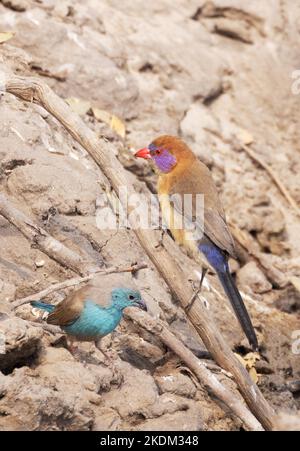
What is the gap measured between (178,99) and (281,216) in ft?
5.01

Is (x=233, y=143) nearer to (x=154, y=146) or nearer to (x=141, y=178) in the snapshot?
(x=141, y=178)

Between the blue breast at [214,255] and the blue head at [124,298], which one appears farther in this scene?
the blue breast at [214,255]

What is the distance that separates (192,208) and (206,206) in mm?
113

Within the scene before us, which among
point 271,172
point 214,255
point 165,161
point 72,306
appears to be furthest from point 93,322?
point 271,172

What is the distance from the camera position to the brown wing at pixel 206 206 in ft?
20.1

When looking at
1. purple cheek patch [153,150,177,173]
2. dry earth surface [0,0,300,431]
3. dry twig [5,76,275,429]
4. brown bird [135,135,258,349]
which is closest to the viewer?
dry earth surface [0,0,300,431]

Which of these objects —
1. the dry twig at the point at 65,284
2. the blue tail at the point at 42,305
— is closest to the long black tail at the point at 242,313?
the dry twig at the point at 65,284

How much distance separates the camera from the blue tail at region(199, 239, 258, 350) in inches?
230

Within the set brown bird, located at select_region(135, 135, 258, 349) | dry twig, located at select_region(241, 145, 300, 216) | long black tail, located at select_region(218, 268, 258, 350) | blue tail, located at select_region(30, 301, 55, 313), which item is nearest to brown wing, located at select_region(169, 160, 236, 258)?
brown bird, located at select_region(135, 135, 258, 349)

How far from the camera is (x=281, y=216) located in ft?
28.5

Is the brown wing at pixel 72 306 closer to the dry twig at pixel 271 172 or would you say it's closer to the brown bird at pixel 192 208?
the brown bird at pixel 192 208

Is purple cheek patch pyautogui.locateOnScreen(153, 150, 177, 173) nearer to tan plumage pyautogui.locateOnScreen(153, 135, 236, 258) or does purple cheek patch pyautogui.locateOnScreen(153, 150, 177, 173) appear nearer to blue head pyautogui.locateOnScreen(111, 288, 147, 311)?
tan plumage pyautogui.locateOnScreen(153, 135, 236, 258)

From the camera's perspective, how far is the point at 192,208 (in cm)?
623

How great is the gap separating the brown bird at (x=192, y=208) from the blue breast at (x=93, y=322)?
1067mm
